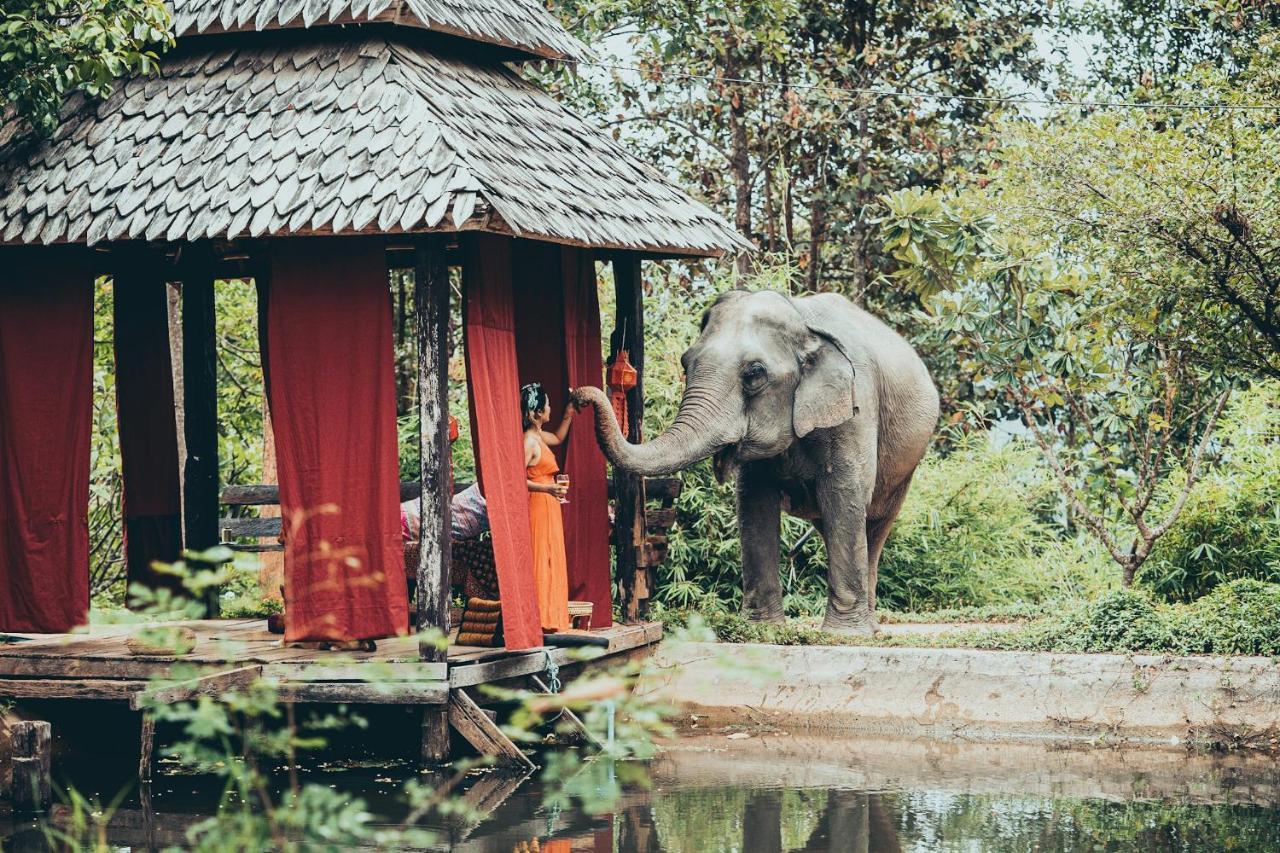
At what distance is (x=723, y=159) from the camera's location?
20.6 meters

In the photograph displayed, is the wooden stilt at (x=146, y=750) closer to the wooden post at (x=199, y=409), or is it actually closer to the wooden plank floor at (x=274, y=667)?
the wooden plank floor at (x=274, y=667)

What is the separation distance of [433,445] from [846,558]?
360 cm

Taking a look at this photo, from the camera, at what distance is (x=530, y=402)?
10.4 m

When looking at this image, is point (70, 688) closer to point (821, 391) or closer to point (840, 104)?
point (821, 391)

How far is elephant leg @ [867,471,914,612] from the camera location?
12664 mm

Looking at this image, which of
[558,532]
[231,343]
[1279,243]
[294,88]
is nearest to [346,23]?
[294,88]

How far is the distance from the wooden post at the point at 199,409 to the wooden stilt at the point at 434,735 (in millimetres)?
3667

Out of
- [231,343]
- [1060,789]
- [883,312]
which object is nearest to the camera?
[1060,789]

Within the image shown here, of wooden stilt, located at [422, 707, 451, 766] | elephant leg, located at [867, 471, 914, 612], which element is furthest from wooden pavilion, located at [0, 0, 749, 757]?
elephant leg, located at [867, 471, 914, 612]

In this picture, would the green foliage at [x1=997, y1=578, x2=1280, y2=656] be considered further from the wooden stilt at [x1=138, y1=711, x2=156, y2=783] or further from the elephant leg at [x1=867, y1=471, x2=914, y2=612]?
the wooden stilt at [x1=138, y1=711, x2=156, y2=783]

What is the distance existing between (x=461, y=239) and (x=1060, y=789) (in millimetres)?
4379

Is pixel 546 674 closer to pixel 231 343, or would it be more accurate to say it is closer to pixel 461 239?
pixel 461 239

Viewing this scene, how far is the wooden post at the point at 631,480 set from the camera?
37.7ft

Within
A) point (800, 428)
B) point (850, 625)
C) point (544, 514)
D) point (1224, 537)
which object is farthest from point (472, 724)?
point (1224, 537)
